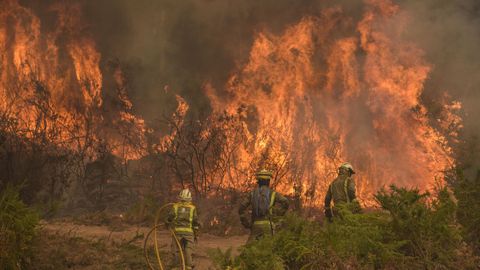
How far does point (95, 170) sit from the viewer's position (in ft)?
67.7

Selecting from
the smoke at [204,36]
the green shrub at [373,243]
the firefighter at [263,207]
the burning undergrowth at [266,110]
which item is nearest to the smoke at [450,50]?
the smoke at [204,36]

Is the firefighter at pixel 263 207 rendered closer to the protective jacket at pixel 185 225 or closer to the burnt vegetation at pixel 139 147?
the protective jacket at pixel 185 225

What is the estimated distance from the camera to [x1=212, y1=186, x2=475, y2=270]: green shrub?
185 inches

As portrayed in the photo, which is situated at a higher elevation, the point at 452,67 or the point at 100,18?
the point at 100,18

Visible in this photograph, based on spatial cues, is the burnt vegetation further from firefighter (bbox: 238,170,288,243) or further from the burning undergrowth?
firefighter (bbox: 238,170,288,243)

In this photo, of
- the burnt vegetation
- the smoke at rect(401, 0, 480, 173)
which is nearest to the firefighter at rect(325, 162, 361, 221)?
the burnt vegetation

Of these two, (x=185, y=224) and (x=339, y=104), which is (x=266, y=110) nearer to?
(x=339, y=104)

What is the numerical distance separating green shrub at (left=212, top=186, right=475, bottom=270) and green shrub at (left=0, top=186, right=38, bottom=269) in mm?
3658

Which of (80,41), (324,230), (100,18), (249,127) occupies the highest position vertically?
(100,18)

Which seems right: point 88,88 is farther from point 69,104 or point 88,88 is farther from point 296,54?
point 296,54

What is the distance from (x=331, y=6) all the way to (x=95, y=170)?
530 inches

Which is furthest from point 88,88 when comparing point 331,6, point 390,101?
point 390,101

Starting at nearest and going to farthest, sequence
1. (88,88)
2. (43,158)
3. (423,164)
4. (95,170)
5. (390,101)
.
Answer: (423,164) → (390,101) → (43,158) → (95,170) → (88,88)

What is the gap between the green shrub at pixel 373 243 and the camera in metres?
4.70
